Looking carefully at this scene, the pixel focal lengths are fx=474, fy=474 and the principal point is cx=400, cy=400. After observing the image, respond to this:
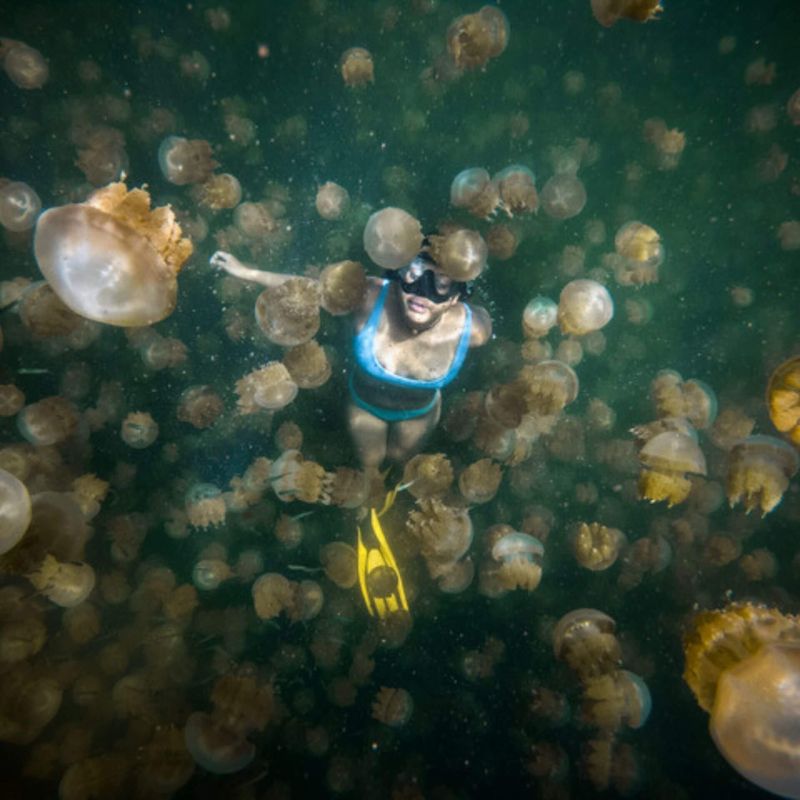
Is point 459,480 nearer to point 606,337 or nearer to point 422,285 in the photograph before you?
point 422,285

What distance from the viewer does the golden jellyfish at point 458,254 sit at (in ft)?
14.6

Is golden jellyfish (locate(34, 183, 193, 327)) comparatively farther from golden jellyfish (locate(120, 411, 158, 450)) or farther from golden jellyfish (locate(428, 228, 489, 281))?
golden jellyfish (locate(120, 411, 158, 450))

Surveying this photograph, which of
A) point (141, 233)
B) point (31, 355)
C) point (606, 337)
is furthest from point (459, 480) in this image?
point (31, 355)

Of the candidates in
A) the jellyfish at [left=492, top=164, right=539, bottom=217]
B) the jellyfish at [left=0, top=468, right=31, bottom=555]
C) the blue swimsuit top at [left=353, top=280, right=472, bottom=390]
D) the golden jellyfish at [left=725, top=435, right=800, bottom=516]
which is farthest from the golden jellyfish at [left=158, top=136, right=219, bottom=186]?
the golden jellyfish at [left=725, top=435, right=800, bottom=516]

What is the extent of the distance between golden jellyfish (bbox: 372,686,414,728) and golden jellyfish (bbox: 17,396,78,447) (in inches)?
180

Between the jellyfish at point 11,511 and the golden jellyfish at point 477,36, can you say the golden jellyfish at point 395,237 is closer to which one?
the golden jellyfish at point 477,36

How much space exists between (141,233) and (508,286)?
5637mm

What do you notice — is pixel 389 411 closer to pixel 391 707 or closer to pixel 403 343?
pixel 403 343

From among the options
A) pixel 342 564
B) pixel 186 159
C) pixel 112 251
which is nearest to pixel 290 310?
pixel 112 251

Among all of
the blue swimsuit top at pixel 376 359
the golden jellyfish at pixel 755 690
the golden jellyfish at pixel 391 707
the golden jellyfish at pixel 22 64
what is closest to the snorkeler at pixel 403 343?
the blue swimsuit top at pixel 376 359

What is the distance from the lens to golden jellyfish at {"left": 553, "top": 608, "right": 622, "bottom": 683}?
456 centimetres

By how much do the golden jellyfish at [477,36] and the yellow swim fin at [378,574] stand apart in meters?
5.32

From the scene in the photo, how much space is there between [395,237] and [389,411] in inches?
75.3

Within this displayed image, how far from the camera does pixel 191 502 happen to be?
5555 millimetres
